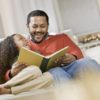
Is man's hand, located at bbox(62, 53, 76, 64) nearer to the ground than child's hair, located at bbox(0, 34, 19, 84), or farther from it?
nearer to the ground

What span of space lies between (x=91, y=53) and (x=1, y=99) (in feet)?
5.35

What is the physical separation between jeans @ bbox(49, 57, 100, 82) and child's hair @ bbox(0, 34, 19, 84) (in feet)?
1.08

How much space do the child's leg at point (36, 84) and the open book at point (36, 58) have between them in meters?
0.15

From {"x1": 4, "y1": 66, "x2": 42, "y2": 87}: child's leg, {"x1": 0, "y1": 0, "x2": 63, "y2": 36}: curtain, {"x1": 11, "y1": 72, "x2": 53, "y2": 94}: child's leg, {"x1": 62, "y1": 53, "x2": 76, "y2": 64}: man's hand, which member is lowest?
{"x1": 62, "y1": 53, "x2": 76, "y2": 64}: man's hand

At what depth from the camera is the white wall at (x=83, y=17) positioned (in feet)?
10.1

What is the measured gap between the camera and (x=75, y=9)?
3117 millimetres

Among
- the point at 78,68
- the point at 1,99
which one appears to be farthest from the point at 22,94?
the point at 78,68

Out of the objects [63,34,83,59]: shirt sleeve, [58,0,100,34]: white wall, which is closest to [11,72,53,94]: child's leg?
[63,34,83,59]: shirt sleeve

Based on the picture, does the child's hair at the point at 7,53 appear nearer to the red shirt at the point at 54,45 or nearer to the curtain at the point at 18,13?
Result: the red shirt at the point at 54,45

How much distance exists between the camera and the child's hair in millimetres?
1729

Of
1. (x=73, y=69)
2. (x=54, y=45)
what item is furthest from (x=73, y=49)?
(x=73, y=69)

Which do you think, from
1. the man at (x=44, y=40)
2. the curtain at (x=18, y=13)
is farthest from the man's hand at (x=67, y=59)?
the curtain at (x=18, y=13)

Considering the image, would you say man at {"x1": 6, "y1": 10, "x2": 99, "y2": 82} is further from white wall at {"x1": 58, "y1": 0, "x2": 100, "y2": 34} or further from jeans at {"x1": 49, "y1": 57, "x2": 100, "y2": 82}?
white wall at {"x1": 58, "y1": 0, "x2": 100, "y2": 34}

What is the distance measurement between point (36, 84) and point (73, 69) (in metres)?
0.42
